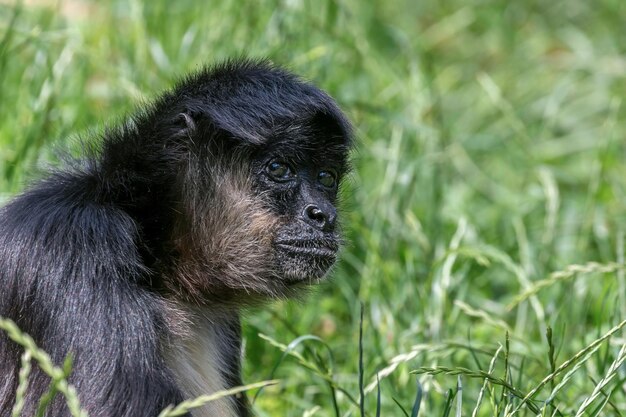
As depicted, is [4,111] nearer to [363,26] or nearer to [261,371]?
[261,371]

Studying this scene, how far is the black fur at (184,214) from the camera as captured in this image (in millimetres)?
4242

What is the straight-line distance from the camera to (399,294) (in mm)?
6684

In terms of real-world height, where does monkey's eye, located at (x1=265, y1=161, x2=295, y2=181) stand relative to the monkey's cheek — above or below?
above

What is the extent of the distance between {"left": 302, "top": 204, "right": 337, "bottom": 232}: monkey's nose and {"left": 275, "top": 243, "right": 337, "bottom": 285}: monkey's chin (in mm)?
97

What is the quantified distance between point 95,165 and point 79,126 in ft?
7.74

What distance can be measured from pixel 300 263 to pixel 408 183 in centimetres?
266

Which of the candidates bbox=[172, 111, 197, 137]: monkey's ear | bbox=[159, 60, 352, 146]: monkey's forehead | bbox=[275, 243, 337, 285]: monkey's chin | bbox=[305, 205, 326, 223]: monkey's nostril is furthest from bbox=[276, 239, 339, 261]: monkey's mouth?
bbox=[172, 111, 197, 137]: monkey's ear

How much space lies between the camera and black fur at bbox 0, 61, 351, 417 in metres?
4.24

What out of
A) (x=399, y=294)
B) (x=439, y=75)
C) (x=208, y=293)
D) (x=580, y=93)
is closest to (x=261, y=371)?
(x=399, y=294)

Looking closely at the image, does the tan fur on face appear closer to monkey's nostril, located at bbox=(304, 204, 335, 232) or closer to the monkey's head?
the monkey's head

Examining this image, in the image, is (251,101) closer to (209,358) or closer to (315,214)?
(315,214)

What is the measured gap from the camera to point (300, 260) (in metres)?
4.86

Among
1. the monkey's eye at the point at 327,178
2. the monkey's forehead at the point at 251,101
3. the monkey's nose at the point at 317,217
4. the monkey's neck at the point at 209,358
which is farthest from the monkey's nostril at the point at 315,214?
the monkey's neck at the point at 209,358

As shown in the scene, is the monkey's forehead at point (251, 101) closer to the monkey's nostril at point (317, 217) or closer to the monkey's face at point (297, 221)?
the monkey's face at point (297, 221)
